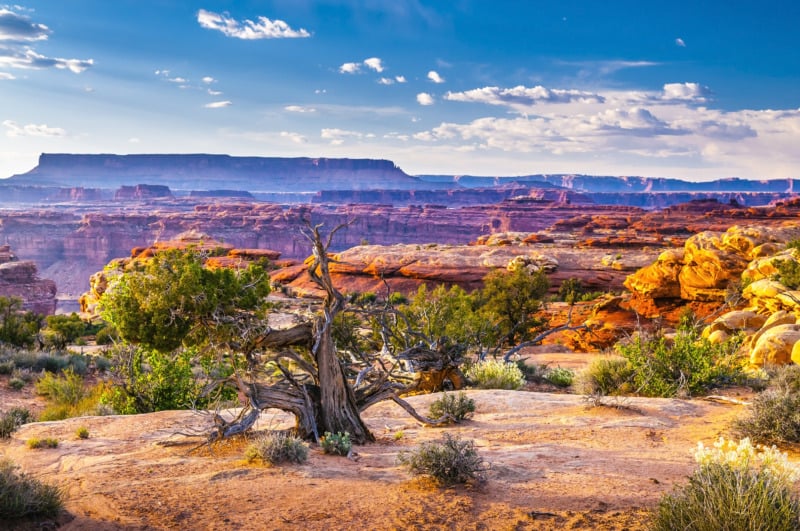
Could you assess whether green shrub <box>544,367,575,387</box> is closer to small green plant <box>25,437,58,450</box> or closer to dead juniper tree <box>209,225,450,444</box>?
dead juniper tree <box>209,225,450,444</box>

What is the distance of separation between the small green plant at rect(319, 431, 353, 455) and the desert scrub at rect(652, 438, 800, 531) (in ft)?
14.1

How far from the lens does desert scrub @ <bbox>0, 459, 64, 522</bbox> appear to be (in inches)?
183

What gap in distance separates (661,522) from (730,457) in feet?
2.44

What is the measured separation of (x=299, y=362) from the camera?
8.30m

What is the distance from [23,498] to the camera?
15.5 feet

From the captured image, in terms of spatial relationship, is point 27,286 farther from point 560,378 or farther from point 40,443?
point 40,443

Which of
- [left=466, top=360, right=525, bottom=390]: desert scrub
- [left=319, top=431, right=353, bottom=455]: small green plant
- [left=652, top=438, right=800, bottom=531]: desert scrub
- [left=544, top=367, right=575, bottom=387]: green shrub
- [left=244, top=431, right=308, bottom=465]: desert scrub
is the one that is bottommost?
[left=544, top=367, right=575, bottom=387]: green shrub

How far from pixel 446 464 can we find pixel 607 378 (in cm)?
966

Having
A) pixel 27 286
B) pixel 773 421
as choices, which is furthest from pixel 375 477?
pixel 27 286

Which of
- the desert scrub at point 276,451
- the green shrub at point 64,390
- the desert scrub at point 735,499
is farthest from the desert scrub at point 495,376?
the desert scrub at point 735,499

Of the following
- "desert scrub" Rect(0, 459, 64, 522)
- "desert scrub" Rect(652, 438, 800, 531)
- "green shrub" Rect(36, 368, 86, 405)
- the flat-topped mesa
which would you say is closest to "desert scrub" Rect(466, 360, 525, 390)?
"green shrub" Rect(36, 368, 86, 405)

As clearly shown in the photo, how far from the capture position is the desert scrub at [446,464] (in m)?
6.16

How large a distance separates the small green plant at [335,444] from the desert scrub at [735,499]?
4289 millimetres

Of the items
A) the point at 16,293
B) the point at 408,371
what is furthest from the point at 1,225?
the point at 408,371
